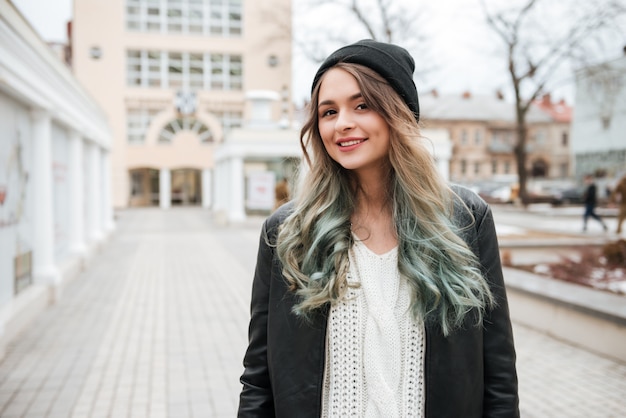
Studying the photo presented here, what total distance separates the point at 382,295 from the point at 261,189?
21.5 meters

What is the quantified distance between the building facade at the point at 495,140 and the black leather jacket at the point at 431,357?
65.4 meters

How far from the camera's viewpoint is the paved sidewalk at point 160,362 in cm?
466

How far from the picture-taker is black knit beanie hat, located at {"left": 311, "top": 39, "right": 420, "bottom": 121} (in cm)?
162

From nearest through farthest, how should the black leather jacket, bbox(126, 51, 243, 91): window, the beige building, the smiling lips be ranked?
the black leather jacket
the smiling lips
the beige building
bbox(126, 51, 243, 91): window

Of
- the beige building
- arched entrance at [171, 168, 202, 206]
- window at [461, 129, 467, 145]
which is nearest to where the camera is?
the beige building

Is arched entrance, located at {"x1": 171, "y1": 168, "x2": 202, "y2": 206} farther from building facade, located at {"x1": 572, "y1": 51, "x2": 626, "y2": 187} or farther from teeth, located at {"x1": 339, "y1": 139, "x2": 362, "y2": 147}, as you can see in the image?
teeth, located at {"x1": 339, "y1": 139, "x2": 362, "y2": 147}

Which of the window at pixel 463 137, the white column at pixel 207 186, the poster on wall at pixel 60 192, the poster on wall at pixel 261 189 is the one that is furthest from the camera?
the window at pixel 463 137

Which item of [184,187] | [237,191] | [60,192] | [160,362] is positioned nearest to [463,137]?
[184,187]


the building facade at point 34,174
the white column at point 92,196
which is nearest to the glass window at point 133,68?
the white column at point 92,196

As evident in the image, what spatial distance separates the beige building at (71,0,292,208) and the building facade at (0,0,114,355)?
94.5 ft

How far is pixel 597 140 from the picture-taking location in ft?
137

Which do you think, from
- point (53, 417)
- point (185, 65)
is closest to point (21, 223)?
point (53, 417)

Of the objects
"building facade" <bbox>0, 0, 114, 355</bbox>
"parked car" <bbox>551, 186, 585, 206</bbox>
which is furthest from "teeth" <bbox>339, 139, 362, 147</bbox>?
"parked car" <bbox>551, 186, 585, 206</bbox>

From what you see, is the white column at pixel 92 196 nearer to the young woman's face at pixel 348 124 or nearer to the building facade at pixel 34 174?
the building facade at pixel 34 174
